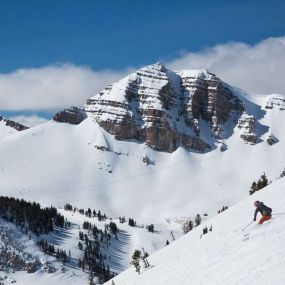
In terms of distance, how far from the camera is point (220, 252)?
3108 centimetres

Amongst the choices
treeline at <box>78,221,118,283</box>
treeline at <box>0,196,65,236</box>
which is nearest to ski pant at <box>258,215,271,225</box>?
treeline at <box>78,221,118,283</box>

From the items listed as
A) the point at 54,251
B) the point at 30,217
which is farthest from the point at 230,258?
the point at 30,217

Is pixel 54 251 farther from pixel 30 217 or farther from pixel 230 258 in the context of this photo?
pixel 230 258

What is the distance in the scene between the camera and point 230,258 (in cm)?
2819

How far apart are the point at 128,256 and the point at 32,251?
36.0m

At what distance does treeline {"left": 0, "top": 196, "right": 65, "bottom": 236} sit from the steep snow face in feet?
404

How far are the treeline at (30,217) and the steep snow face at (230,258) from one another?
404ft

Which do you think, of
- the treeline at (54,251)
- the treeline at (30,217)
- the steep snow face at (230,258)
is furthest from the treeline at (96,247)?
the steep snow face at (230,258)

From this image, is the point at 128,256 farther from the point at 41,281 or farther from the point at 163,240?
the point at 41,281

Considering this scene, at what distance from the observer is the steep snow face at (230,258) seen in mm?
23705

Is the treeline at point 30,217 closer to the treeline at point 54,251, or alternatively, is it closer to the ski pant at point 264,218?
the treeline at point 54,251

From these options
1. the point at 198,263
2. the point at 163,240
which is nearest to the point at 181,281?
the point at 198,263

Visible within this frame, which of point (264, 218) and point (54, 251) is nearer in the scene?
point (264, 218)

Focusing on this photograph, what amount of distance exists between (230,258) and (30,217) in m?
145
